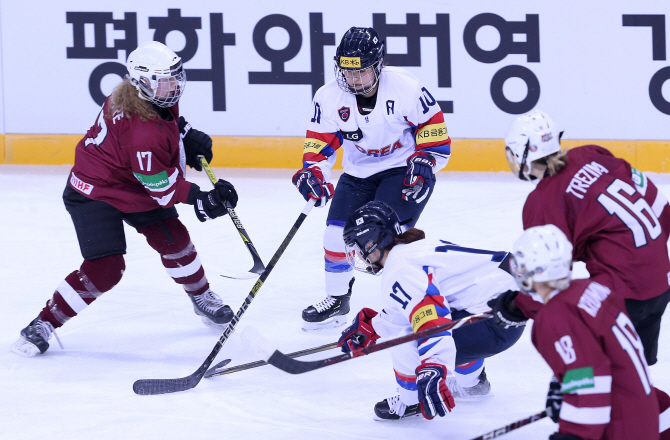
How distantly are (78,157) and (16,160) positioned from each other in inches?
135

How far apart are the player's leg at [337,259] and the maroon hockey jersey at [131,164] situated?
63 centimetres

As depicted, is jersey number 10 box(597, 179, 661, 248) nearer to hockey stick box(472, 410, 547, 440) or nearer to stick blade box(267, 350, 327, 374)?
hockey stick box(472, 410, 547, 440)

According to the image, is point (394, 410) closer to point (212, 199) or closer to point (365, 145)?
point (212, 199)

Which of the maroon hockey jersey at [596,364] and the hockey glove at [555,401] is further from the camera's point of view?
the hockey glove at [555,401]

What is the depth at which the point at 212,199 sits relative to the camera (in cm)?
321

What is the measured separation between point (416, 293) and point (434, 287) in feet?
0.20

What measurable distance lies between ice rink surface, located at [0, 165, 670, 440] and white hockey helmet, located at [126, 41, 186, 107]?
97cm

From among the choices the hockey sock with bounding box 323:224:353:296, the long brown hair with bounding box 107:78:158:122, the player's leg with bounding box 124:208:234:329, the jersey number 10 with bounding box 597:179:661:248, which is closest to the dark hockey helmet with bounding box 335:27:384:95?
the hockey sock with bounding box 323:224:353:296

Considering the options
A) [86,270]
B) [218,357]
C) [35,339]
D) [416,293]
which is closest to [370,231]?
[416,293]

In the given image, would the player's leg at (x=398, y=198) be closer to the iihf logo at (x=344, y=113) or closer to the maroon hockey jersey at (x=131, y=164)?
the iihf logo at (x=344, y=113)

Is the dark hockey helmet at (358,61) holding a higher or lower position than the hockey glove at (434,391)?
higher

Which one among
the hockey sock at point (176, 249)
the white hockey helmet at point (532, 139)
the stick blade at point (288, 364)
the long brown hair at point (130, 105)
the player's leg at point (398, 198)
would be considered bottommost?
the stick blade at point (288, 364)

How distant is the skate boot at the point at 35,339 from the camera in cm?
319

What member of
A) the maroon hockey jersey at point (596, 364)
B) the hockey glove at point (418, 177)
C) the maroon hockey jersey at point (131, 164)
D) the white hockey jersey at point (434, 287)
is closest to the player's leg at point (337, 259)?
the hockey glove at point (418, 177)
